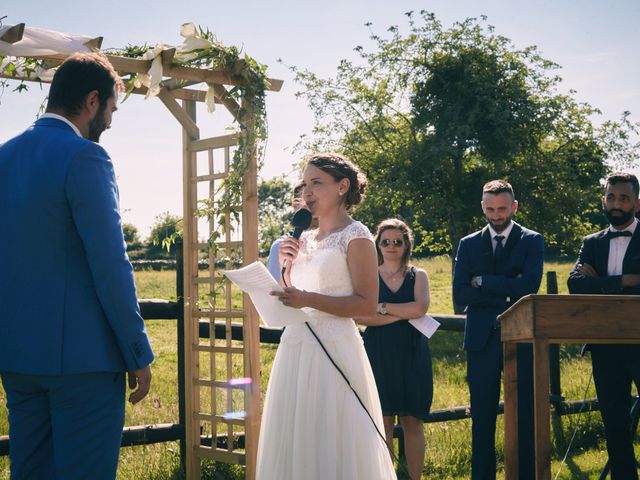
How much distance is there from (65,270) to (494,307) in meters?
3.34

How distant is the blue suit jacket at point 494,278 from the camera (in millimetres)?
4992

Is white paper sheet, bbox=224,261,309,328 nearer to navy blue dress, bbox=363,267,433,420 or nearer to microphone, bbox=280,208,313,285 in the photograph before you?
microphone, bbox=280,208,313,285

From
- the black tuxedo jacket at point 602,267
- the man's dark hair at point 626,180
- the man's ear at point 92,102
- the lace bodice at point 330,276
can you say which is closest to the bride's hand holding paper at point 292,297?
the lace bodice at point 330,276

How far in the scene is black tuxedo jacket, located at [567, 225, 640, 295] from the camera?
4930mm

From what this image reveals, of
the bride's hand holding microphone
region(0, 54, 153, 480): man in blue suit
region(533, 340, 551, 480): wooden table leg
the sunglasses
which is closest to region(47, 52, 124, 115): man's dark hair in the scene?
region(0, 54, 153, 480): man in blue suit

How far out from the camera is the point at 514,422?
13.2 ft

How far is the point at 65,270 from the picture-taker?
2.62 meters

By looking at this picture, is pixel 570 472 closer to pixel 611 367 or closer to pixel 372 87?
pixel 611 367

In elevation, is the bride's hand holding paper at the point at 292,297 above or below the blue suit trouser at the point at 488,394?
above

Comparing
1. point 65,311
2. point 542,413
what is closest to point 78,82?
point 65,311

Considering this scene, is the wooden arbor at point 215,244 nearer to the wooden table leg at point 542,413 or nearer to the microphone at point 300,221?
the microphone at point 300,221

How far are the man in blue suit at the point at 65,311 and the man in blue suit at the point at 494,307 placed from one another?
3027 millimetres

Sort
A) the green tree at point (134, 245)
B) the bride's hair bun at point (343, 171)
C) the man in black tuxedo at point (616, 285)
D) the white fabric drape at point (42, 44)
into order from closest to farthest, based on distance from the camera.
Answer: the bride's hair bun at point (343, 171)
the white fabric drape at point (42, 44)
the man in black tuxedo at point (616, 285)
the green tree at point (134, 245)

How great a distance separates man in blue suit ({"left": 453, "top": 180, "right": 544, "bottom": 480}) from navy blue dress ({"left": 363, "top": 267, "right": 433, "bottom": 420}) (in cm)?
38
